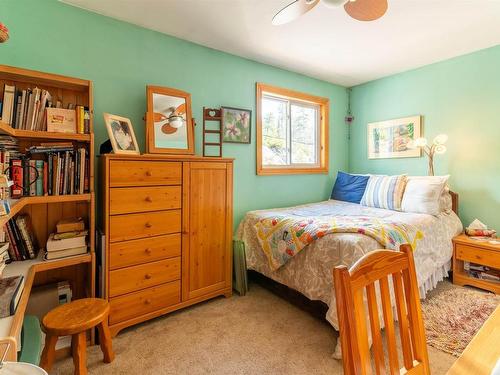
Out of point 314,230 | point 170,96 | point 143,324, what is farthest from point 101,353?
point 170,96

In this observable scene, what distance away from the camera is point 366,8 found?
1542mm

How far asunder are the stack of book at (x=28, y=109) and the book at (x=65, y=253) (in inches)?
30.3

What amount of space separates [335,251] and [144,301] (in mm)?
1409

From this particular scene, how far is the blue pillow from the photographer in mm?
3342

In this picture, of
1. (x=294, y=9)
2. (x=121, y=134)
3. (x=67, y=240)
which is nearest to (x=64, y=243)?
(x=67, y=240)

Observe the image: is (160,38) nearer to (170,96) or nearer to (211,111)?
(170,96)

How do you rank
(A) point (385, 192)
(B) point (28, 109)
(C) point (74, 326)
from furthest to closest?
1. (A) point (385, 192)
2. (B) point (28, 109)
3. (C) point (74, 326)

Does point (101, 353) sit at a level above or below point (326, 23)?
below

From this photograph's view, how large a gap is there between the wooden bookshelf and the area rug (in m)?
2.33

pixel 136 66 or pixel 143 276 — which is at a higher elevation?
pixel 136 66

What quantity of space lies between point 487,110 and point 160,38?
3.28 meters

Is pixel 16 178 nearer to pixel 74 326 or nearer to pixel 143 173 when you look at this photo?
pixel 143 173

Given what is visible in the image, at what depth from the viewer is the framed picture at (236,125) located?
274 centimetres

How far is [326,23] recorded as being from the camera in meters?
2.23
